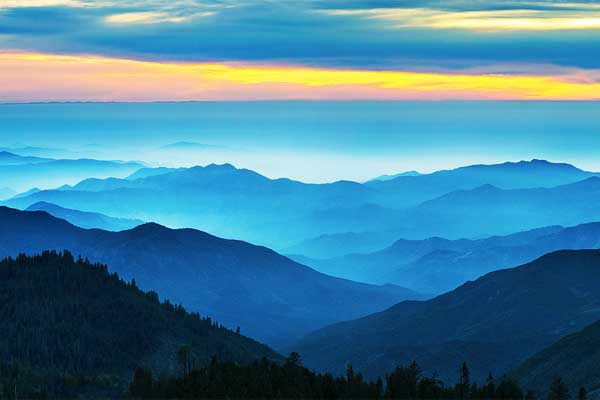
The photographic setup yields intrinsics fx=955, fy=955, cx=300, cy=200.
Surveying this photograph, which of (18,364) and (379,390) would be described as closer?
(379,390)

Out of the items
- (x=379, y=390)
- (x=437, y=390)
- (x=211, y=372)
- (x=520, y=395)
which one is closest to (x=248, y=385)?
(x=211, y=372)

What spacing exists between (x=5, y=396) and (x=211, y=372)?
37.5 meters

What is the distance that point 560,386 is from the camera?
17150 cm

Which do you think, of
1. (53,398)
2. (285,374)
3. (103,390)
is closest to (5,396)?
(53,398)

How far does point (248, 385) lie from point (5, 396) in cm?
4455

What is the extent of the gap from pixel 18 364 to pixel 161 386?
4026 cm

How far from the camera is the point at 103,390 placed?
191250mm

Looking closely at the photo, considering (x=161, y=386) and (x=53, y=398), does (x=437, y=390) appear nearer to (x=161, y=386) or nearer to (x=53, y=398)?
(x=161, y=386)

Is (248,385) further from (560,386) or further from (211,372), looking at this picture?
(560,386)

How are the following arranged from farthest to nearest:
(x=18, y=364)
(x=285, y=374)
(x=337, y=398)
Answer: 1. (x=18, y=364)
2. (x=285, y=374)
3. (x=337, y=398)

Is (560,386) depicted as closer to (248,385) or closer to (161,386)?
(248,385)

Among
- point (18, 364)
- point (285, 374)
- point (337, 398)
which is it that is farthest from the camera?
point (18, 364)

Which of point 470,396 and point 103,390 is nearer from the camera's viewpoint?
point 470,396

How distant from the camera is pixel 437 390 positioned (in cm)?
17825
